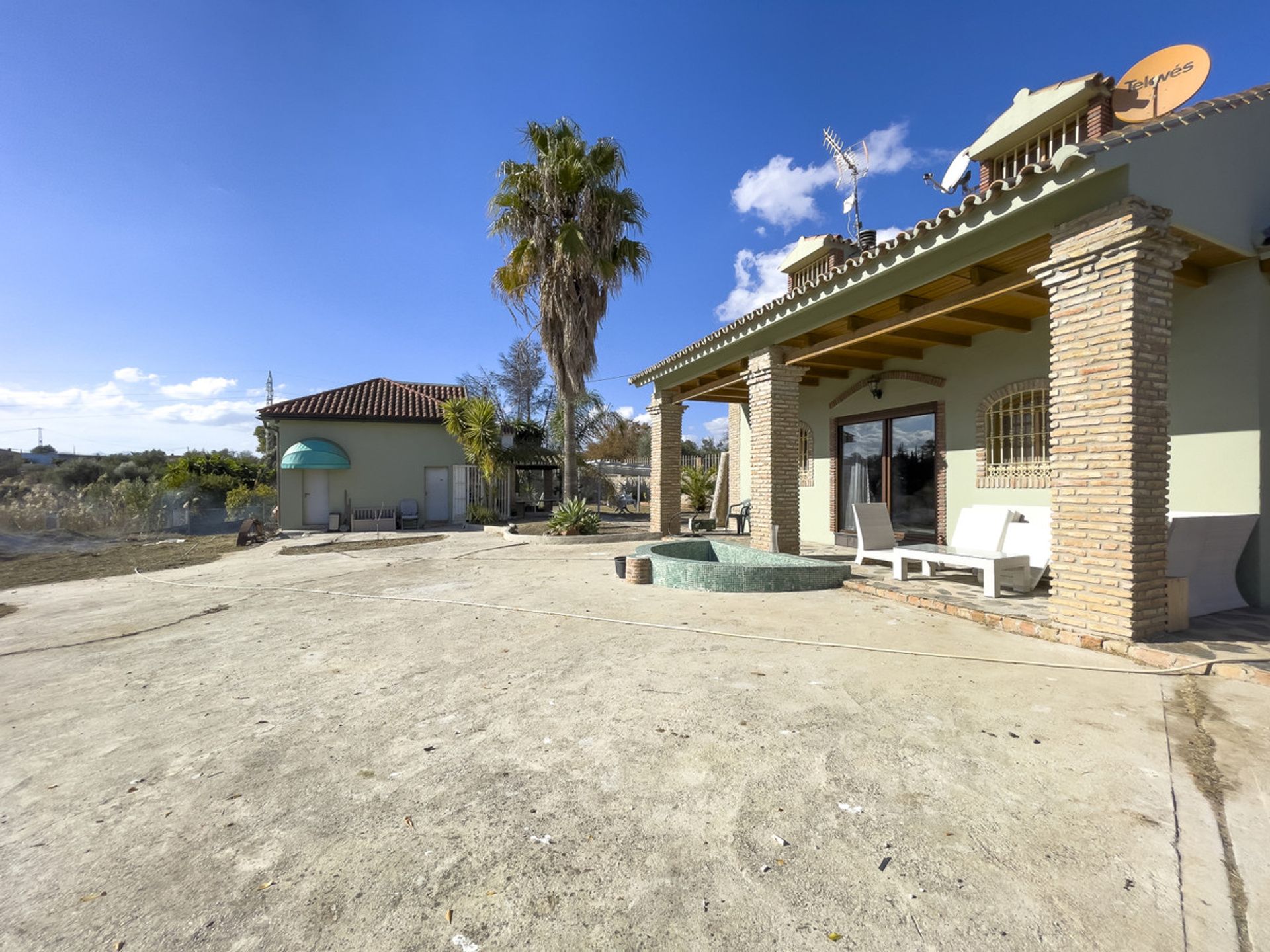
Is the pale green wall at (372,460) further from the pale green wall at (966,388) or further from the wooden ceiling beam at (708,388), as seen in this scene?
the pale green wall at (966,388)

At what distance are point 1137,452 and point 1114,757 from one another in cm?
255

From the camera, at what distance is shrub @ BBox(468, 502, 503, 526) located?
1662cm

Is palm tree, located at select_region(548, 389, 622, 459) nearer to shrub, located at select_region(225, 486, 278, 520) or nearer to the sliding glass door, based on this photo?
shrub, located at select_region(225, 486, 278, 520)

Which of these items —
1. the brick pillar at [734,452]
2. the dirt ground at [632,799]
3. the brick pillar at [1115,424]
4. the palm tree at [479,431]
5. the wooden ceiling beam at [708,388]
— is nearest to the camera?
the dirt ground at [632,799]

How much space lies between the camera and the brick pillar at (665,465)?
1202 centimetres

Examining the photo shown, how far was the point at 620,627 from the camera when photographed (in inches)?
195

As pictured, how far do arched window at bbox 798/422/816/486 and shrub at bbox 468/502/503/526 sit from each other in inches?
364

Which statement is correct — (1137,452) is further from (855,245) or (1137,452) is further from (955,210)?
(855,245)

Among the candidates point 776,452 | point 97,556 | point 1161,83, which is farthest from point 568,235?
point 97,556

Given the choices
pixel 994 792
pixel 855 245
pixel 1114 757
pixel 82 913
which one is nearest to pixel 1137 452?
pixel 1114 757

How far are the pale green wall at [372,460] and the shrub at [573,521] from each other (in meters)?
8.09

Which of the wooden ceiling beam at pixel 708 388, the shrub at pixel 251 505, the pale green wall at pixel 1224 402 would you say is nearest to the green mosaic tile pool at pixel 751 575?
the pale green wall at pixel 1224 402

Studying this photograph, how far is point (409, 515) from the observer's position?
17.6 meters

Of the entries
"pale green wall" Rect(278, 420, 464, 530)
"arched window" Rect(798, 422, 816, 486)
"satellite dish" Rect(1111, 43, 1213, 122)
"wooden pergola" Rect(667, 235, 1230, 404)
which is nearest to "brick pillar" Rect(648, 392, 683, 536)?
"wooden pergola" Rect(667, 235, 1230, 404)
